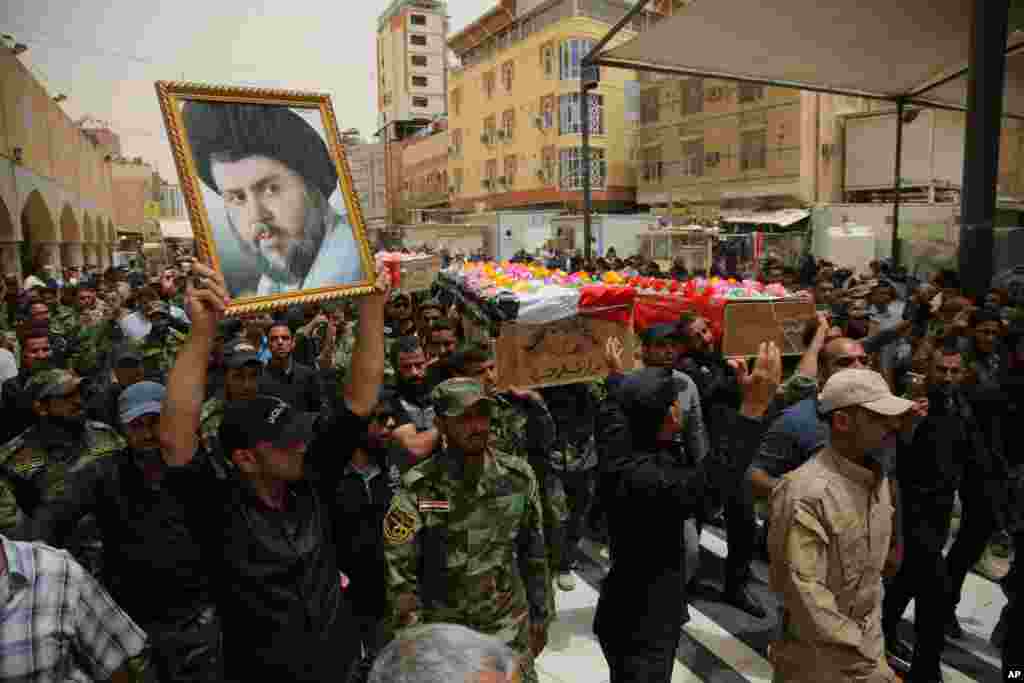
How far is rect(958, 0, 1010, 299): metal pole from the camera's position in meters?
7.57

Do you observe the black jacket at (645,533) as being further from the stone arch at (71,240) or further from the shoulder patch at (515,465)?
the stone arch at (71,240)

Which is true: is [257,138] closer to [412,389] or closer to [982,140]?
[412,389]

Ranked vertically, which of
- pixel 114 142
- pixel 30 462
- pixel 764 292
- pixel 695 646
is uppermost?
pixel 114 142

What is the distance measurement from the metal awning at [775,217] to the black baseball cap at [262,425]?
1042 inches

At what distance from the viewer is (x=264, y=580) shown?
2.35m

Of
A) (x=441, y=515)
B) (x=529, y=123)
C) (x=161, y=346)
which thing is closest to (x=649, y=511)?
(x=441, y=515)

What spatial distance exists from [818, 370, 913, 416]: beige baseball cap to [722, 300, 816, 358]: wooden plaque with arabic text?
9.93 ft

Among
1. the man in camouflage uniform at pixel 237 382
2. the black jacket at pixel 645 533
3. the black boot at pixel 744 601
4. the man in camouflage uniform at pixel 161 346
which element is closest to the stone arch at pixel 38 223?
the man in camouflage uniform at pixel 161 346

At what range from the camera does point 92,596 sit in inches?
84.7

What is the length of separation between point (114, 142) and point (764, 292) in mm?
92217

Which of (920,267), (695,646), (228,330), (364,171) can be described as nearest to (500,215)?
(920,267)

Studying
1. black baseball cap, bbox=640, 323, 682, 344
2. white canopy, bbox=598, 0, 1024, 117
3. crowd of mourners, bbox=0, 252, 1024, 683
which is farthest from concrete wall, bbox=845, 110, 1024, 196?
crowd of mourners, bbox=0, 252, 1024, 683

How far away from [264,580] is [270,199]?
1.24 metres

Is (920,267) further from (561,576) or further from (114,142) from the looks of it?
(114,142)
